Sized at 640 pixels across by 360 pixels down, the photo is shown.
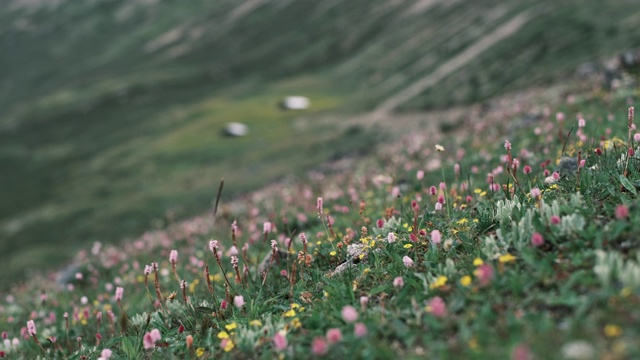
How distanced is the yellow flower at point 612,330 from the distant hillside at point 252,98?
19.5m

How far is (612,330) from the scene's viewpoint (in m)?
3.04

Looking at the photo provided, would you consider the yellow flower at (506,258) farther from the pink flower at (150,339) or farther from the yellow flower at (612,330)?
the pink flower at (150,339)

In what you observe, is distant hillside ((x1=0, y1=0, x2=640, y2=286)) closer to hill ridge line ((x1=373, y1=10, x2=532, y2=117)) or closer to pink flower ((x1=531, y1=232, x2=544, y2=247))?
hill ridge line ((x1=373, y1=10, x2=532, y2=117))

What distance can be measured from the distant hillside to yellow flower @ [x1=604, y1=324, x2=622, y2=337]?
769 inches

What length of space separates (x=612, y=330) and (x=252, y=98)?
89232mm

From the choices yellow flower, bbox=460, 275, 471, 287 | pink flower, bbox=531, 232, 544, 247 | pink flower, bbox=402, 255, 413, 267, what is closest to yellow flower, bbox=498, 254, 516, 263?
pink flower, bbox=531, 232, 544, 247

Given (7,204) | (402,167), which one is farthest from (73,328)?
(7,204)

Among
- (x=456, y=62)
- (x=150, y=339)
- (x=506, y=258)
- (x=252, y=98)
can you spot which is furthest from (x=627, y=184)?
(x=252, y=98)

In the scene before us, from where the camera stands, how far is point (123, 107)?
346 ft

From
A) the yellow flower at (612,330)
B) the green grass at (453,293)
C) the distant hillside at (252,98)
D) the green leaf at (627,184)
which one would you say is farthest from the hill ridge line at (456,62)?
the yellow flower at (612,330)

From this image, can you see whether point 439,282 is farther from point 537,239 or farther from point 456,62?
point 456,62

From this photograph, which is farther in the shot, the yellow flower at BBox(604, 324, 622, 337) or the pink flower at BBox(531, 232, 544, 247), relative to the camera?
the pink flower at BBox(531, 232, 544, 247)

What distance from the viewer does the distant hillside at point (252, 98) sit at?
37281 millimetres

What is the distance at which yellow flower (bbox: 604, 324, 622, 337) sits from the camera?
3.03 meters
